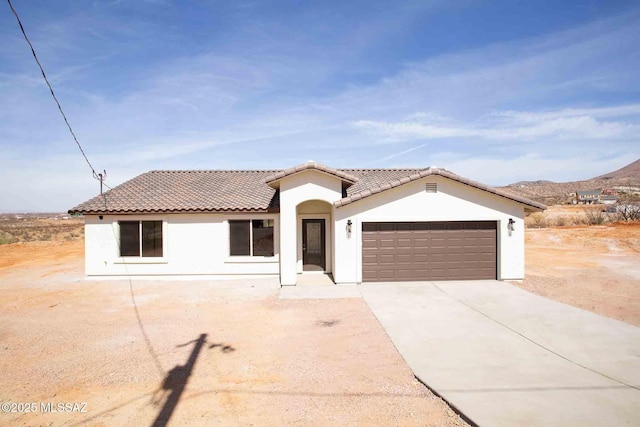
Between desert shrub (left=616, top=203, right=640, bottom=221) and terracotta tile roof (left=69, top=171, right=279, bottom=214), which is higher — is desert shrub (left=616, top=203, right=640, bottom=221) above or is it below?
below

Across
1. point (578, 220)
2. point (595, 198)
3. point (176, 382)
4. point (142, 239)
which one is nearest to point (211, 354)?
point (176, 382)

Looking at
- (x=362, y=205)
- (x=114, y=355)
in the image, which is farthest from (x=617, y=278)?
(x=114, y=355)

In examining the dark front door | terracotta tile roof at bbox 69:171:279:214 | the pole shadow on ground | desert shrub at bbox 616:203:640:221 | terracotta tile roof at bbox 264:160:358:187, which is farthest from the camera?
desert shrub at bbox 616:203:640:221

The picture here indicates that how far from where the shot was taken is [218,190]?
54.7 feet

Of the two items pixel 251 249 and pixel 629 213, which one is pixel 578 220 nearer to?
pixel 629 213

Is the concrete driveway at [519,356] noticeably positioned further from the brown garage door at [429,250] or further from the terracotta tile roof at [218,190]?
the terracotta tile roof at [218,190]

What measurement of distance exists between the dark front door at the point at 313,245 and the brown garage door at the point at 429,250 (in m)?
2.64

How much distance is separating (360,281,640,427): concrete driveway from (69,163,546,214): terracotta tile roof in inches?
173

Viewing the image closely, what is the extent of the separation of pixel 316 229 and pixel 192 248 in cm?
511

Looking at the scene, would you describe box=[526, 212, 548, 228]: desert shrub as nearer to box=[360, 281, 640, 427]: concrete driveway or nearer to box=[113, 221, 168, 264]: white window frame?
box=[360, 281, 640, 427]: concrete driveway

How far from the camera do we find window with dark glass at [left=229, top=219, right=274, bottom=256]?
1475 cm

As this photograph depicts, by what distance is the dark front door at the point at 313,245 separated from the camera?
15.6 meters

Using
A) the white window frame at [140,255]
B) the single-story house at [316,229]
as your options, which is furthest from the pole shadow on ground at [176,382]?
the white window frame at [140,255]

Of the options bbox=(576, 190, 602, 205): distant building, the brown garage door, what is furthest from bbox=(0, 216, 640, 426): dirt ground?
bbox=(576, 190, 602, 205): distant building
